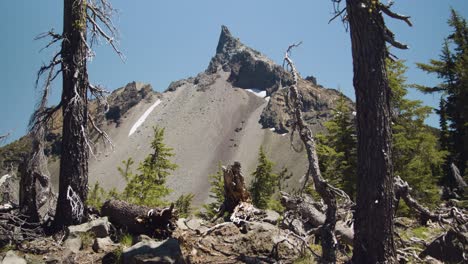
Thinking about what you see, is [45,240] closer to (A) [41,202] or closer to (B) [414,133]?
(A) [41,202]

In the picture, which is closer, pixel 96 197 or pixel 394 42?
pixel 394 42

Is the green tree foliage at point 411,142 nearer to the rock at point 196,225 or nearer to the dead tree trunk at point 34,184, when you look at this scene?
the rock at point 196,225

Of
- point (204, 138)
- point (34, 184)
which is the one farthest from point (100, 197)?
point (204, 138)

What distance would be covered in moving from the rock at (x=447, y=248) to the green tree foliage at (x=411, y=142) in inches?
481

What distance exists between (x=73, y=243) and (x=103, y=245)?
1.91 feet

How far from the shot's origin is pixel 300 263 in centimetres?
690

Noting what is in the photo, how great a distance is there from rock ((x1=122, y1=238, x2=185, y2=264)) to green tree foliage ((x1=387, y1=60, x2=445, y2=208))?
15172 mm

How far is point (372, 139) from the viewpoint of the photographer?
6.20m

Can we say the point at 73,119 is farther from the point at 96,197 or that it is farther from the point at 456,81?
the point at 456,81

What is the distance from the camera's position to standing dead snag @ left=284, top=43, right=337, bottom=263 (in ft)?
22.3

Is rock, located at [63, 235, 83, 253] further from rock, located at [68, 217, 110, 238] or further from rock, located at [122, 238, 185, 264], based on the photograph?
rock, located at [122, 238, 185, 264]

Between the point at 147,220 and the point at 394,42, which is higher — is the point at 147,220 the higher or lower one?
the lower one

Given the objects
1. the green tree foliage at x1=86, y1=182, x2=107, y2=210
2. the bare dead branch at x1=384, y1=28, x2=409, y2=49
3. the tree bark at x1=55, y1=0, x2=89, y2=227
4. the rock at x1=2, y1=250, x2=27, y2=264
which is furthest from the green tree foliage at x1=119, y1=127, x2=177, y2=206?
the bare dead branch at x1=384, y1=28, x2=409, y2=49

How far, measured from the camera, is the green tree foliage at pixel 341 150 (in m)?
19.2
